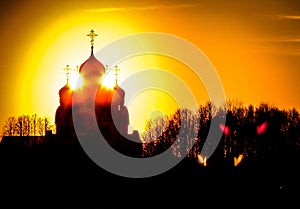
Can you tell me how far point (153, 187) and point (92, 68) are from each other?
31304 millimetres

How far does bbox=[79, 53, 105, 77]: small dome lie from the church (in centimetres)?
21

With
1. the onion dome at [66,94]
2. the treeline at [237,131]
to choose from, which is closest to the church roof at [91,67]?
the onion dome at [66,94]

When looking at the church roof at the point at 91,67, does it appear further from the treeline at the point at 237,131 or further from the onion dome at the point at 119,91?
the treeline at the point at 237,131

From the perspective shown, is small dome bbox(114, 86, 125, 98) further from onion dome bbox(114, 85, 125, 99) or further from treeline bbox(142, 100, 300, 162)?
treeline bbox(142, 100, 300, 162)

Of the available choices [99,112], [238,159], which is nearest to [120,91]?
[99,112]

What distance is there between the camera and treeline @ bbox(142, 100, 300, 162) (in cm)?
6525

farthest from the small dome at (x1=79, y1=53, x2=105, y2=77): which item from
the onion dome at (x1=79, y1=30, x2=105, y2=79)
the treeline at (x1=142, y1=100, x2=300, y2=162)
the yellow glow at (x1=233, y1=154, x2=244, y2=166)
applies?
the yellow glow at (x1=233, y1=154, x2=244, y2=166)

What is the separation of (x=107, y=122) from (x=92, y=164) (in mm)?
15690

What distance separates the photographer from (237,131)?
66875 millimetres

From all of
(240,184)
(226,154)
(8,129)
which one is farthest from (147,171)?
(8,129)

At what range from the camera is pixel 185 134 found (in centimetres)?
7094

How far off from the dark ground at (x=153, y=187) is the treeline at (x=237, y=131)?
22.6 feet

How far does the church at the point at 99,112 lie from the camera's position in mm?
75875

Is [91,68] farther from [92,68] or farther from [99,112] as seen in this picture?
[99,112]
